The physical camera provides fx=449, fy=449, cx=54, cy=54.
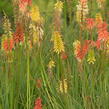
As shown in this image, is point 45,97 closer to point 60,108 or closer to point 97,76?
point 60,108

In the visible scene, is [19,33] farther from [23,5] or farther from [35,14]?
[35,14]

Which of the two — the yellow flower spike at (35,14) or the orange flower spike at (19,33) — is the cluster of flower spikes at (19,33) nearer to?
the orange flower spike at (19,33)

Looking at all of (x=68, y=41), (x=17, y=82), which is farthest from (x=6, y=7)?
(x=17, y=82)

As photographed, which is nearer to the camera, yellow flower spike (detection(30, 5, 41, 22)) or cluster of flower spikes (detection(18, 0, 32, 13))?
cluster of flower spikes (detection(18, 0, 32, 13))

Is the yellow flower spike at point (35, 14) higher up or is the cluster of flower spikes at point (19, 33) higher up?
the yellow flower spike at point (35, 14)

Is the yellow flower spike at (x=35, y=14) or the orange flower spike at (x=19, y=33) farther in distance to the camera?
the yellow flower spike at (x=35, y=14)

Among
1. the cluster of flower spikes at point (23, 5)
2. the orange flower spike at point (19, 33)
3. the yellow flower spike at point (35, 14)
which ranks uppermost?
the cluster of flower spikes at point (23, 5)

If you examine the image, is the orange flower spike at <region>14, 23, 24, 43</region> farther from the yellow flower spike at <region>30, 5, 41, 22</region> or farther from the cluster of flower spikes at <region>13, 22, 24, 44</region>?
the yellow flower spike at <region>30, 5, 41, 22</region>

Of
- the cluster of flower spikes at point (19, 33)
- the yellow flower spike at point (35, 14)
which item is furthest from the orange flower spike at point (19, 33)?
the yellow flower spike at point (35, 14)

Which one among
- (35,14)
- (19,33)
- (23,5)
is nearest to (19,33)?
(19,33)

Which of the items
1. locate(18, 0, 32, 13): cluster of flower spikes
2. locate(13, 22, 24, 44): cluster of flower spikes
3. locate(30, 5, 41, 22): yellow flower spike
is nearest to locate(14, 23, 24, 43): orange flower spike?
locate(13, 22, 24, 44): cluster of flower spikes

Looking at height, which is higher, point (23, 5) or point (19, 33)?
point (23, 5)

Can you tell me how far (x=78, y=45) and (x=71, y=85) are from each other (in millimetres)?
479

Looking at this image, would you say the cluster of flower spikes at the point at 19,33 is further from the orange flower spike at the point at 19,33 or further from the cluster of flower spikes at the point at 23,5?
the cluster of flower spikes at the point at 23,5
